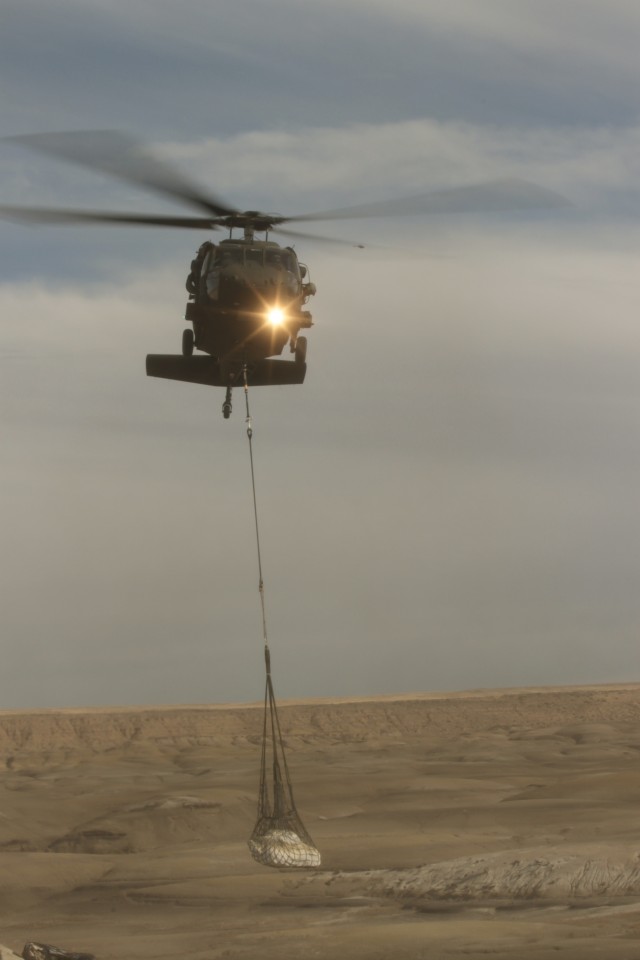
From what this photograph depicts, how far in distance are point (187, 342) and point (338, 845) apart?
21.0 meters

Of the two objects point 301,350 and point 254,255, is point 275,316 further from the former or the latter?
point 301,350

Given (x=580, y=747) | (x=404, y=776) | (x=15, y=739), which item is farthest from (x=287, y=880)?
(x=15, y=739)

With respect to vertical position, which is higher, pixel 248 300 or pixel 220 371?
pixel 248 300

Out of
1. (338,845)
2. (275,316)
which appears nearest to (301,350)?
(275,316)

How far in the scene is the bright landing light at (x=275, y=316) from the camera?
1788cm

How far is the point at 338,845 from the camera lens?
36.6 m

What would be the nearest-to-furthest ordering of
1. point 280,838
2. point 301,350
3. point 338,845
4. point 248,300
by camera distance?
point 248,300 < point 280,838 < point 301,350 < point 338,845

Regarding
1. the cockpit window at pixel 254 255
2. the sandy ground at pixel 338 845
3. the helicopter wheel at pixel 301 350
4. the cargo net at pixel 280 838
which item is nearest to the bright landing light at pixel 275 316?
the cockpit window at pixel 254 255

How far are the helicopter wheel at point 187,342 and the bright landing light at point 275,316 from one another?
5.94 ft

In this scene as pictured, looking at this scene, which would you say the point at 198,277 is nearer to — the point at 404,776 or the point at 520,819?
the point at 520,819

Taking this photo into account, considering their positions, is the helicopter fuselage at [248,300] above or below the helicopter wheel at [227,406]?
above

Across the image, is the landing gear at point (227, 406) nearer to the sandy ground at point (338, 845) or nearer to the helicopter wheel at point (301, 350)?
the helicopter wheel at point (301, 350)

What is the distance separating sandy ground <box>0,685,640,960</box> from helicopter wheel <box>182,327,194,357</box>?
34.2 feet

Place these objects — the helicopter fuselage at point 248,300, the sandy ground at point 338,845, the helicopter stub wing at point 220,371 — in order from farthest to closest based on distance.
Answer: the sandy ground at point 338,845 < the helicopter stub wing at point 220,371 < the helicopter fuselage at point 248,300
